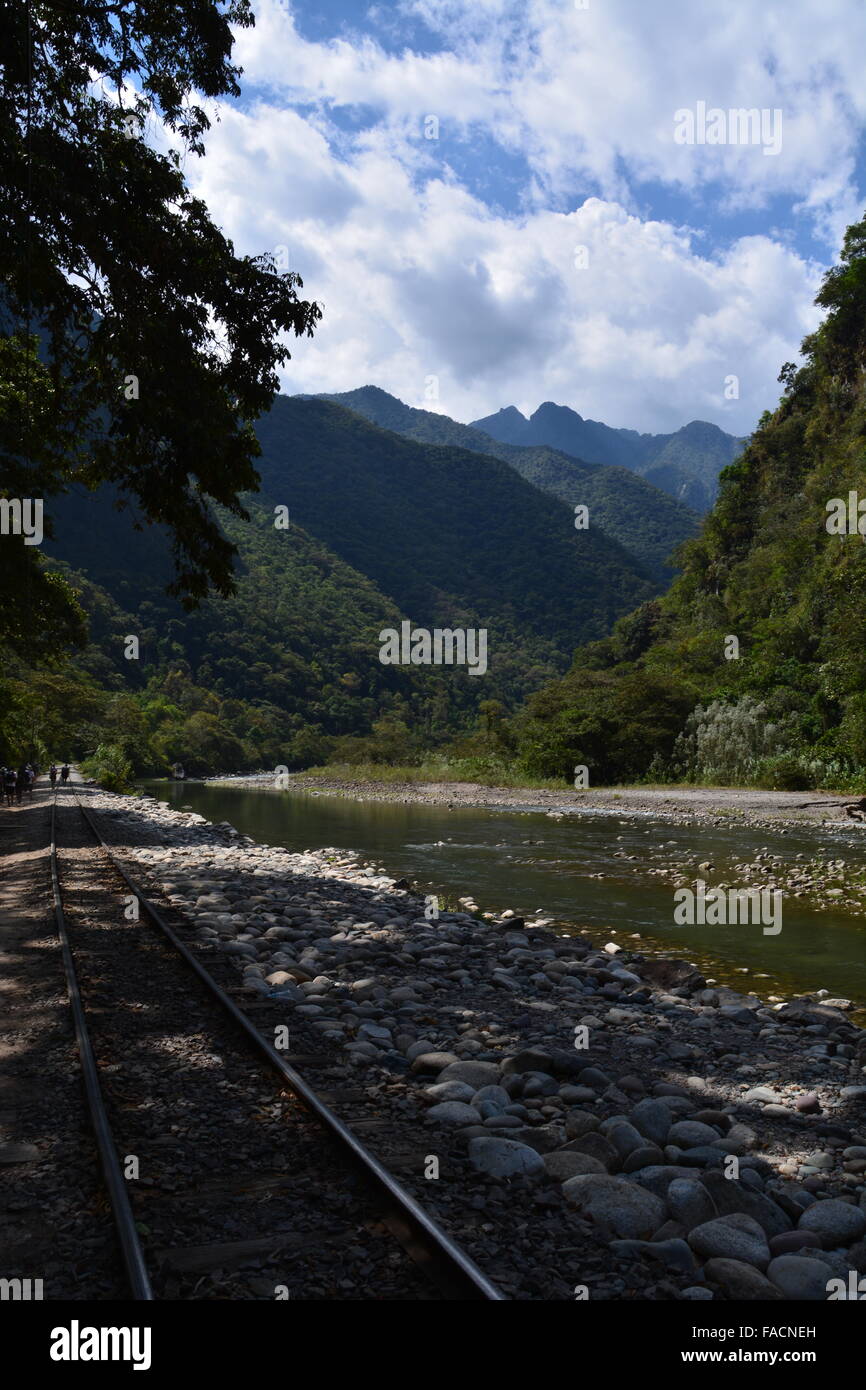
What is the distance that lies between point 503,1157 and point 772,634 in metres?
42.4

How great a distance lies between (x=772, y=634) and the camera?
42625mm

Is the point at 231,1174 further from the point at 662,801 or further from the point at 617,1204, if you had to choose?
the point at 662,801

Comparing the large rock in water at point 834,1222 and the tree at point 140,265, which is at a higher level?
the tree at point 140,265

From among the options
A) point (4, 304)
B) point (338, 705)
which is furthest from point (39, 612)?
point (338, 705)

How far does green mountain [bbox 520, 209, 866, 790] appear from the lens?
3250 centimetres

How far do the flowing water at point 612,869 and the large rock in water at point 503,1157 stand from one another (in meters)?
5.24

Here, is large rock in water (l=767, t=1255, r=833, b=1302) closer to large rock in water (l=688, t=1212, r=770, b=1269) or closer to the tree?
large rock in water (l=688, t=1212, r=770, b=1269)

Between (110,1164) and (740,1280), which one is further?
(110,1164)

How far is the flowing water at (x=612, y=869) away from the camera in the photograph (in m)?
9.73

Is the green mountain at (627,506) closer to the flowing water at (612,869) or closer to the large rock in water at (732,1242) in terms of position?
the flowing water at (612,869)

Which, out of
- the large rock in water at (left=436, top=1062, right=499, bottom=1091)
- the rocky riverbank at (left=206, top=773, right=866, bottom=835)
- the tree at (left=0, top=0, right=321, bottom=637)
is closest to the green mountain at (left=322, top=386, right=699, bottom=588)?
the rocky riverbank at (left=206, top=773, right=866, bottom=835)

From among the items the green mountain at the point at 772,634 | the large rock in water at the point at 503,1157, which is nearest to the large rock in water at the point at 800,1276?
the large rock in water at the point at 503,1157

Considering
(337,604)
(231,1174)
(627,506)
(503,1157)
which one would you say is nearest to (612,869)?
(503,1157)

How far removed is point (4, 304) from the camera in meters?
10.8
